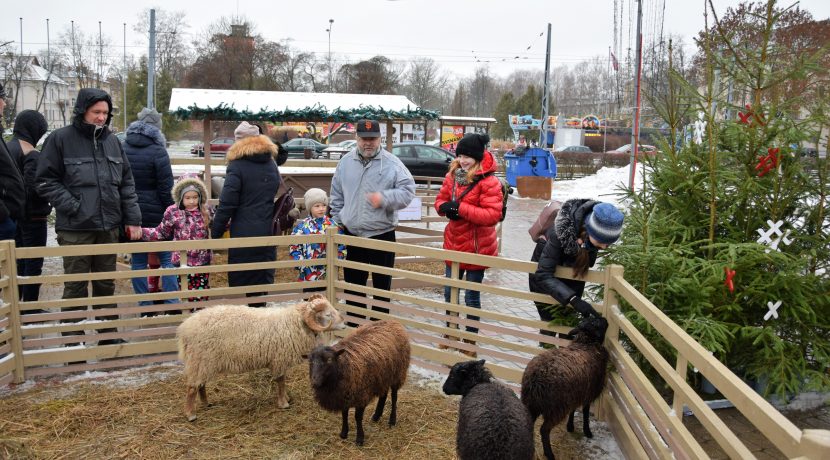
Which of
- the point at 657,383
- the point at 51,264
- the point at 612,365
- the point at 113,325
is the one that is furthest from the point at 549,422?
the point at 51,264

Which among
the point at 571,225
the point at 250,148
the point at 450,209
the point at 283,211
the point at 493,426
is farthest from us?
the point at 283,211

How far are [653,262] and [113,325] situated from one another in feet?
13.8

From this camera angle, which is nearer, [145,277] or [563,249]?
[563,249]

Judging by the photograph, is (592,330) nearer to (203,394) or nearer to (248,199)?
(203,394)

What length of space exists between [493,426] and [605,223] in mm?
1635

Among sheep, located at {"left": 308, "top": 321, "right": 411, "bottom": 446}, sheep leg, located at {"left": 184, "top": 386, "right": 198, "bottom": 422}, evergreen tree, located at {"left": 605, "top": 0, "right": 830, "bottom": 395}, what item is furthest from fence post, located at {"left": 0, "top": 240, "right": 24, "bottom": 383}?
evergreen tree, located at {"left": 605, "top": 0, "right": 830, "bottom": 395}

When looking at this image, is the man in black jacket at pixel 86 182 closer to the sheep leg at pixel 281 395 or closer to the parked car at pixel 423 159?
the sheep leg at pixel 281 395

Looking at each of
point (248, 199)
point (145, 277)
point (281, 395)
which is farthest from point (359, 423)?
point (145, 277)

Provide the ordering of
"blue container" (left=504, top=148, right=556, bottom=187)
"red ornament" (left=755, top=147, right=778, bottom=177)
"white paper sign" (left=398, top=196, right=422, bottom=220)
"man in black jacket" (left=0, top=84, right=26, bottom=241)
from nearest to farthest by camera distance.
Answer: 1. "red ornament" (left=755, top=147, right=778, bottom=177)
2. "man in black jacket" (left=0, top=84, right=26, bottom=241)
3. "white paper sign" (left=398, top=196, right=422, bottom=220)
4. "blue container" (left=504, top=148, right=556, bottom=187)

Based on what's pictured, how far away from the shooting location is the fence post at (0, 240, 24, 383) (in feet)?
15.0

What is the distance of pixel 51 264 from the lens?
9.08 m

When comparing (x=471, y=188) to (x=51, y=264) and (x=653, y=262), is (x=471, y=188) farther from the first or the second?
(x=51, y=264)

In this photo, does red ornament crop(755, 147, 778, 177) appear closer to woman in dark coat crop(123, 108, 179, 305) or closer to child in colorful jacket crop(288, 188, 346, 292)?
child in colorful jacket crop(288, 188, 346, 292)

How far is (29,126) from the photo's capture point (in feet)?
20.0
